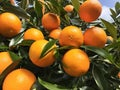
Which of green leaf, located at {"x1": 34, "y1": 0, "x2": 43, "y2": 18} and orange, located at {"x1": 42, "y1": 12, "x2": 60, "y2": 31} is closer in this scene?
orange, located at {"x1": 42, "y1": 12, "x2": 60, "y2": 31}

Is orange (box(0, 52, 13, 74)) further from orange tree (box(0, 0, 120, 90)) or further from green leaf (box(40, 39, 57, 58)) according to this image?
green leaf (box(40, 39, 57, 58))

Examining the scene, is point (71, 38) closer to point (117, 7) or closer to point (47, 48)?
point (47, 48)

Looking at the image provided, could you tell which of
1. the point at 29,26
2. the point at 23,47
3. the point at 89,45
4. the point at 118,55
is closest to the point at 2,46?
the point at 23,47

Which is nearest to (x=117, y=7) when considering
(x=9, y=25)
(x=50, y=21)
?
(x=50, y=21)

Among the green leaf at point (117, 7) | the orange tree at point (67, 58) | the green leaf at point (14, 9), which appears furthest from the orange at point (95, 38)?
the green leaf at point (117, 7)

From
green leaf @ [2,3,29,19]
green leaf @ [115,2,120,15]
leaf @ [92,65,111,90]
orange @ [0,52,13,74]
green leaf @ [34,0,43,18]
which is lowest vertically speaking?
green leaf @ [115,2,120,15]

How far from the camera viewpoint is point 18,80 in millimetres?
1280

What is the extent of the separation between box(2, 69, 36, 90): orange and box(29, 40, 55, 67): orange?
2.5 inches

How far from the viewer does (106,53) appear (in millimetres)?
1274

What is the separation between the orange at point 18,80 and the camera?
1263 mm

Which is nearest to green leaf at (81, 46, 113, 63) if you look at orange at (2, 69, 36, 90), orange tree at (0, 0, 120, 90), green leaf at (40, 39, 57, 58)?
orange tree at (0, 0, 120, 90)

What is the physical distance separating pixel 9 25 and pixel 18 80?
0.30 meters

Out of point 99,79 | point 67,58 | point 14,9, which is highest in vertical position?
point 14,9

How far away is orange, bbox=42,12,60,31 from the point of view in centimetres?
152
